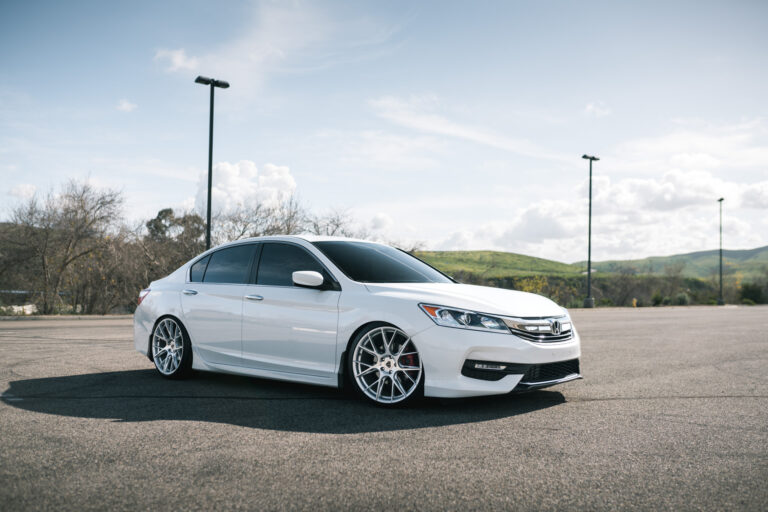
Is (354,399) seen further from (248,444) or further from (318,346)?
(248,444)

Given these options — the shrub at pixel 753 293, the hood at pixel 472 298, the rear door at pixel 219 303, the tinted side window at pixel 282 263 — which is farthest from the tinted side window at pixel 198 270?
the shrub at pixel 753 293

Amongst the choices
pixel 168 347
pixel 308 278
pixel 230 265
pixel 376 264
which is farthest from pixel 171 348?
pixel 376 264

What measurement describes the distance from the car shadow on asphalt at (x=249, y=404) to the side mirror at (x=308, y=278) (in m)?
1.14

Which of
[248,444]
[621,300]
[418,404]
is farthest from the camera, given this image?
[621,300]

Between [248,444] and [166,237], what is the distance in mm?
24384

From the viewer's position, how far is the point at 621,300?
5228 centimetres

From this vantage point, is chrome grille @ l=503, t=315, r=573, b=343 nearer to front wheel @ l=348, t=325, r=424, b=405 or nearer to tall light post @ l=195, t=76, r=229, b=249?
front wheel @ l=348, t=325, r=424, b=405

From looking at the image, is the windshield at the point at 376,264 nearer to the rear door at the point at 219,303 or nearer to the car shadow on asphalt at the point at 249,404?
the rear door at the point at 219,303

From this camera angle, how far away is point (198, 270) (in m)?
7.84

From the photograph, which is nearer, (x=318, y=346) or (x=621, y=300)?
(x=318, y=346)

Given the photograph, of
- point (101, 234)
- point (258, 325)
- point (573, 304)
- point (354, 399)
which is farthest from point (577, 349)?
point (573, 304)

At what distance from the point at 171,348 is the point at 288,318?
2.00 metres

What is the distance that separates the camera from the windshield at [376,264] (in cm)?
655

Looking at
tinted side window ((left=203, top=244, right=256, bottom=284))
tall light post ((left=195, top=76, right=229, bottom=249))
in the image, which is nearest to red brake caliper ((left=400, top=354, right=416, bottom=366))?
tinted side window ((left=203, top=244, right=256, bottom=284))
